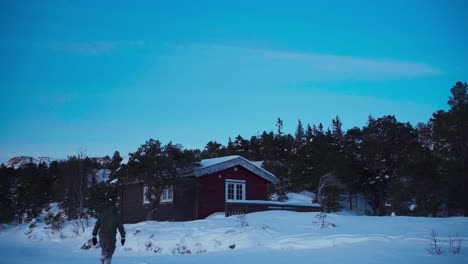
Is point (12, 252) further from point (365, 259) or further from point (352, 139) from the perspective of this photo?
point (352, 139)

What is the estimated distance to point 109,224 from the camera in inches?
406

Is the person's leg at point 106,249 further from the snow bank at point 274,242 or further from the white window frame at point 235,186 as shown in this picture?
the white window frame at point 235,186

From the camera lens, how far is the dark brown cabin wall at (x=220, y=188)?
2447 centimetres

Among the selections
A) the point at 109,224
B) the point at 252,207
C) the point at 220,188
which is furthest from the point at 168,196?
the point at 109,224

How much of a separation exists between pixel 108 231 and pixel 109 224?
179mm

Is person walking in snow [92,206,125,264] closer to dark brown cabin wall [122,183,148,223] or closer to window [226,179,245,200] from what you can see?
window [226,179,245,200]

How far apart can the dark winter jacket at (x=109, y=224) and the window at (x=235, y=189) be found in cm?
1551

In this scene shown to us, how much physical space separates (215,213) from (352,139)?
80.3ft

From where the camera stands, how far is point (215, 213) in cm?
2434

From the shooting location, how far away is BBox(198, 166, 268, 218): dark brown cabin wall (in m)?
24.5

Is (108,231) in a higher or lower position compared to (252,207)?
lower

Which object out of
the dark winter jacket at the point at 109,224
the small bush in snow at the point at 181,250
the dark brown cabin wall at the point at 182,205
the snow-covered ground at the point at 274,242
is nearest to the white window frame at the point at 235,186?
the dark brown cabin wall at the point at 182,205

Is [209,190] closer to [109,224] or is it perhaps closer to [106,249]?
[109,224]

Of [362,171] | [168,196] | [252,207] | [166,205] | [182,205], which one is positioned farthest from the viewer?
[362,171]
